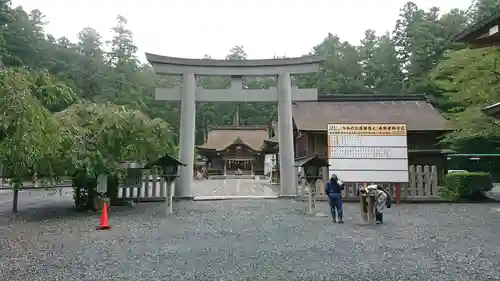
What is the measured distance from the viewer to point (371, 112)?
25.3 meters

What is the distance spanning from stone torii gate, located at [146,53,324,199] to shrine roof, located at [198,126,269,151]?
71.8ft

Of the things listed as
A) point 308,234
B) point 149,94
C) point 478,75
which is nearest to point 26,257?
point 308,234

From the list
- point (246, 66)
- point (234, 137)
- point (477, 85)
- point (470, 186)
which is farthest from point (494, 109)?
point (234, 137)

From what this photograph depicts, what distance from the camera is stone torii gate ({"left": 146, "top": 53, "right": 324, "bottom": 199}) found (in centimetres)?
1427

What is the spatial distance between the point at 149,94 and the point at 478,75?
125ft

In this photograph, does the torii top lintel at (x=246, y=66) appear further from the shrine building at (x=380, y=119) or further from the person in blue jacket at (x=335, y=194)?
the shrine building at (x=380, y=119)

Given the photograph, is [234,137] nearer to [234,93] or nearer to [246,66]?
[234,93]

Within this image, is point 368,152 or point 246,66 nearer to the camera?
point 368,152

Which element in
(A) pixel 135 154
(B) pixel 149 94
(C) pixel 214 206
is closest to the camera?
(A) pixel 135 154

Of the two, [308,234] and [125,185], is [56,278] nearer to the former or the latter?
[308,234]

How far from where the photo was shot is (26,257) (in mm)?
5715

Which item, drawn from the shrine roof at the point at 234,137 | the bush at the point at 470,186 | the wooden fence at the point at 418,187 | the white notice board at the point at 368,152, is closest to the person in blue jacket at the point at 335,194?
the white notice board at the point at 368,152

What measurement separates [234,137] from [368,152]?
28.4m

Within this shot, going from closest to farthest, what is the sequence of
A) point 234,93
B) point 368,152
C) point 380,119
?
point 368,152, point 234,93, point 380,119
